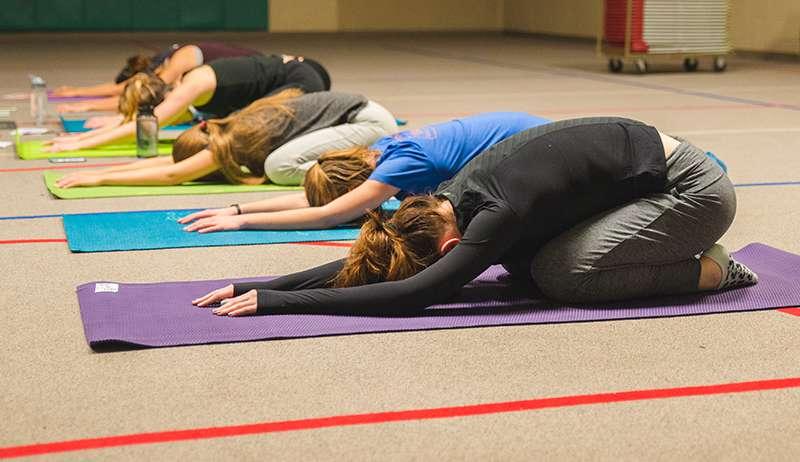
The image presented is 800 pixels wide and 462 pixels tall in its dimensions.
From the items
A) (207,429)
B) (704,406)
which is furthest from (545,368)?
(207,429)

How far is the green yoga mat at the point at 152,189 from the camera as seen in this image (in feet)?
16.2

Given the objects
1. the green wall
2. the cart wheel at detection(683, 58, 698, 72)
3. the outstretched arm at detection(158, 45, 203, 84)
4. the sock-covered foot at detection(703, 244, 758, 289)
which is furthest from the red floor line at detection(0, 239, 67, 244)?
the green wall

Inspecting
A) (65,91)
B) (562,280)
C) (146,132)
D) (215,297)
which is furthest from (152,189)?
(65,91)

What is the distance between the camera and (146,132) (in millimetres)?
5812

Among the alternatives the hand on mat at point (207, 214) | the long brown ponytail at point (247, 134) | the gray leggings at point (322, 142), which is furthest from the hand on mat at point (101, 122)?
the hand on mat at point (207, 214)

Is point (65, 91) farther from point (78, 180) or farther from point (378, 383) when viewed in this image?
point (378, 383)

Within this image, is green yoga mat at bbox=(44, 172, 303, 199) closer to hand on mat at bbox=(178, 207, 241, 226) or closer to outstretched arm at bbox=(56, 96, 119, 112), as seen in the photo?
hand on mat at bbox=(178, 207, 241, 226)

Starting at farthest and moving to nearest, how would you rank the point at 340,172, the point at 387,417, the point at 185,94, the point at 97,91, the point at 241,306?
the point at 97,91, the point at 185,94, the point at 340,172, the point at 241,306, the point at 387,417

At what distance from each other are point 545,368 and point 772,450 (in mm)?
635

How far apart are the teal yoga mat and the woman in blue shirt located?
52 mm

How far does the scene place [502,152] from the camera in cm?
320

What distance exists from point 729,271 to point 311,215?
1.48m

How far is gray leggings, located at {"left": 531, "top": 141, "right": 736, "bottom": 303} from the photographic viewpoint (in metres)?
3.18

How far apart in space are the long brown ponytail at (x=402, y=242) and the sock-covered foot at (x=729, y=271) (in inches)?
34.5
